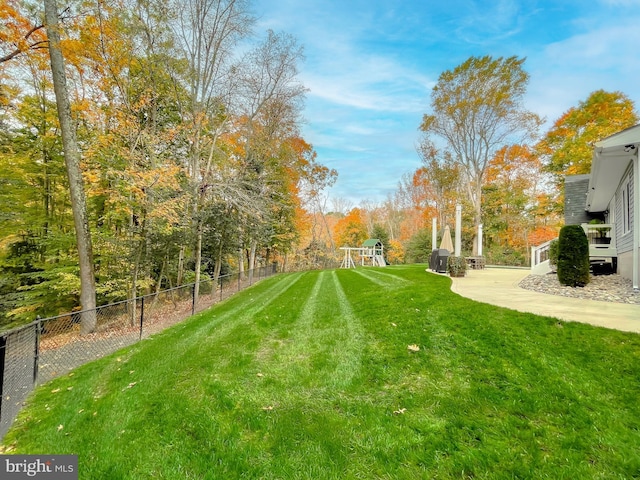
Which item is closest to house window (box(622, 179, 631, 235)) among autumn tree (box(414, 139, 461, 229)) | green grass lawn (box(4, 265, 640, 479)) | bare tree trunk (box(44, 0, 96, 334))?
green grass lawn (box(4, 265, 640, 479))

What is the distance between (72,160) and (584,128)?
76.5 feet

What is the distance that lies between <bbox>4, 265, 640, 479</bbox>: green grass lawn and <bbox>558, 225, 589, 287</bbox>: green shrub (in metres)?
3.45

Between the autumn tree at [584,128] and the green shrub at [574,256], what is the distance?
12.4 m

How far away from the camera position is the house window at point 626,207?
7.29 metres

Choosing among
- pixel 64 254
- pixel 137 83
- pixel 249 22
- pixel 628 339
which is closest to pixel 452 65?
pixel 249 22

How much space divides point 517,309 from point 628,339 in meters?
1.38

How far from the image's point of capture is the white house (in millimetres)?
5539

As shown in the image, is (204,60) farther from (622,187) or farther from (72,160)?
(622,187)

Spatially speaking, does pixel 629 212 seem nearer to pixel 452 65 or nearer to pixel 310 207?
pixel 452 65

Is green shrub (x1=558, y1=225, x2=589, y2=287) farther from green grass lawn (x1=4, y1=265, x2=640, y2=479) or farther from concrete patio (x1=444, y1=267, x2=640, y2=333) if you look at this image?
green grass lawn (x1=4, y1=265, x2=640, y2=479)

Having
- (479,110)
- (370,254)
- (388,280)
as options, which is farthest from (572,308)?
(370,254)

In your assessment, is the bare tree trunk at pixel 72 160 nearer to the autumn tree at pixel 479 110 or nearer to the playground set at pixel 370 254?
the autumn tree at pixel 479 110

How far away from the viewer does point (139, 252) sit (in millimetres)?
7527

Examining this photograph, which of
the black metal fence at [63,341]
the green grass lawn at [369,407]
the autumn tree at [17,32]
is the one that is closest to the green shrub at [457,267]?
the green grass lawn at [369,407]
